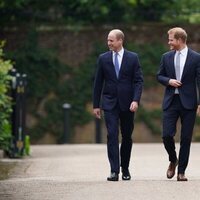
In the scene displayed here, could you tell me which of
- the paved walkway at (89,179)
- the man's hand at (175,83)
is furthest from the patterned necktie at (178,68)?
the paved walkway at (89,179)

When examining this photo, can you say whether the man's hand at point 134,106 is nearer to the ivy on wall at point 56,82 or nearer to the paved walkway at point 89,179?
the paved walkway at point 89,179

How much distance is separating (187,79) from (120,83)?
79 cm

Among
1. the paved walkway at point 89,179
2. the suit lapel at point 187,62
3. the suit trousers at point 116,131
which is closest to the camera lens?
the paved walkway at point 89,179

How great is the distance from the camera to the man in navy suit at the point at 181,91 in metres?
11.7

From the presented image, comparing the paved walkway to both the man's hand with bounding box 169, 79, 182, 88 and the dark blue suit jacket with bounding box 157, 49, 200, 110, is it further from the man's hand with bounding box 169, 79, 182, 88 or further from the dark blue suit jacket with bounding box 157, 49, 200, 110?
the man's hand with bounding box 169, 79, 182, 88

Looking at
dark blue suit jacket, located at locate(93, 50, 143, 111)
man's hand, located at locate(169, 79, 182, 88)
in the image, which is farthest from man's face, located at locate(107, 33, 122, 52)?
man's hand, located at locate(169, 79, 182, 88)

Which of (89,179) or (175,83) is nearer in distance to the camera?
(175,83)

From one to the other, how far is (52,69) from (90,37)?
1.16m

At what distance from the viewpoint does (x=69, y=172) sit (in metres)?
13.9

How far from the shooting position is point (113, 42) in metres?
11.9

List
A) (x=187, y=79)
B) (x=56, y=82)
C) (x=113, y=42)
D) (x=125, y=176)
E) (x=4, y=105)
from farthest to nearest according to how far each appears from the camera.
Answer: (x=56, y=82)
(x=4, y=105)
(x=125, y=176)
(x=113, y=42)
(x=187, y=79)

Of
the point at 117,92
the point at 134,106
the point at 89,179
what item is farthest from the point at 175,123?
the point at 89,179

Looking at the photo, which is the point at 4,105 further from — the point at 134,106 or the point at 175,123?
the point at 175,123

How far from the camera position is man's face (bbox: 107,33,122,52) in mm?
11891
